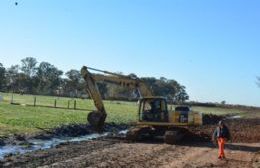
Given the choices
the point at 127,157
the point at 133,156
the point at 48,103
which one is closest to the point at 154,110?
the point at 133,156

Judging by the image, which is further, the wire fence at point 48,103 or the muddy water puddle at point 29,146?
the wire fence at point 48,103

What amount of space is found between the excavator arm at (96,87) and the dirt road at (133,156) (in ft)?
14.7

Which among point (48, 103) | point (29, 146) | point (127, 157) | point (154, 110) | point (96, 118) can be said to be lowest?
point (127, 157)

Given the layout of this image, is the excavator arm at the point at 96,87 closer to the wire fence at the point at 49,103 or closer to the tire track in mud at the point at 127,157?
the tire track in mud at the point at 127,157

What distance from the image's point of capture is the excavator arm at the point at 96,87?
1442 inches

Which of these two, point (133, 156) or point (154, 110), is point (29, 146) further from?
point (154, 110)

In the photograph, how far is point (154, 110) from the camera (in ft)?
112

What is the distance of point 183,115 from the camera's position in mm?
34250

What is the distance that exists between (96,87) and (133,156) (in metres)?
12.7

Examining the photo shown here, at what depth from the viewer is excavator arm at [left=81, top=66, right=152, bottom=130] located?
36.6m

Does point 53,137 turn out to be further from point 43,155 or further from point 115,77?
point 43,155

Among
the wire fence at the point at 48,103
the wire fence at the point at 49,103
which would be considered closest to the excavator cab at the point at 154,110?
the wire fence at the point at 49,103

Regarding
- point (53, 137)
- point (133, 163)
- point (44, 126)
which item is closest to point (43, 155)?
point (133, 163)

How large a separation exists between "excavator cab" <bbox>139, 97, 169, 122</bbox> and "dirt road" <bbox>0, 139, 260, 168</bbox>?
2072 millimetres
